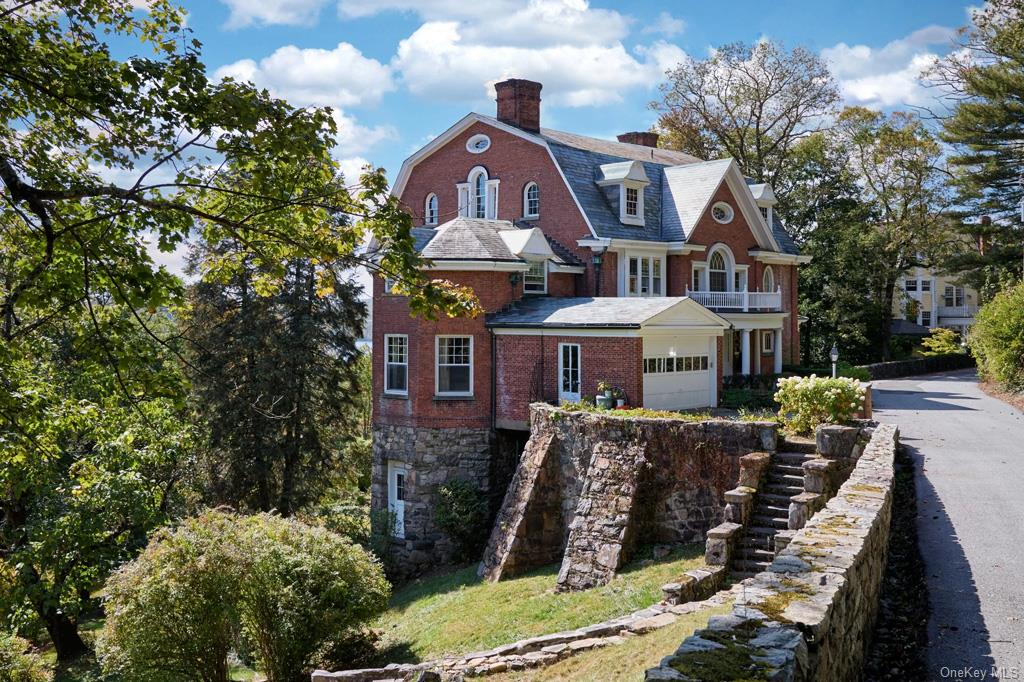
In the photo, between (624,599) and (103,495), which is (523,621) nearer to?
(624,599)

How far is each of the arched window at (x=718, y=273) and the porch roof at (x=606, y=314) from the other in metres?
6.95

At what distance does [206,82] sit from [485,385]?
17.2 m

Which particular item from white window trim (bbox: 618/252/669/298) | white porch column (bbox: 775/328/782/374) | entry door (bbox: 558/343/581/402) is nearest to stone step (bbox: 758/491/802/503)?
entry door (bbox: 558/343/581/402)

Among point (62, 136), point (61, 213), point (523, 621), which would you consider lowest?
point (523, 621)

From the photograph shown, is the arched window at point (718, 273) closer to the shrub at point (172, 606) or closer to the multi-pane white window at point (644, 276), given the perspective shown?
the multi-pane white window at point (644, 276)

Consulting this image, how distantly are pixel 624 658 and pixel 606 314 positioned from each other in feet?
46.9

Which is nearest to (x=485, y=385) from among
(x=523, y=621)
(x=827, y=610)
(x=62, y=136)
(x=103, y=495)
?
(x=523, y=621)

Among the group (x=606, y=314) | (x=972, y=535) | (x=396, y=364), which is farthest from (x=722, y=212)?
(x=972, y=535)

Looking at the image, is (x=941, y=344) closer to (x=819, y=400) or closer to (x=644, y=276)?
(x=644, y=276)

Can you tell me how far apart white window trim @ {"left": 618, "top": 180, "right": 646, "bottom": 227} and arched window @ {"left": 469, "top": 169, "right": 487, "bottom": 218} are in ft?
16.6

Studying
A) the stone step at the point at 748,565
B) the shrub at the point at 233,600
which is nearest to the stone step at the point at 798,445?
the stone step at the point at 748,565

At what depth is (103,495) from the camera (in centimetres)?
1566

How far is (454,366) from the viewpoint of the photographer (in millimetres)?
24266

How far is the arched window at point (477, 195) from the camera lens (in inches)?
1218
